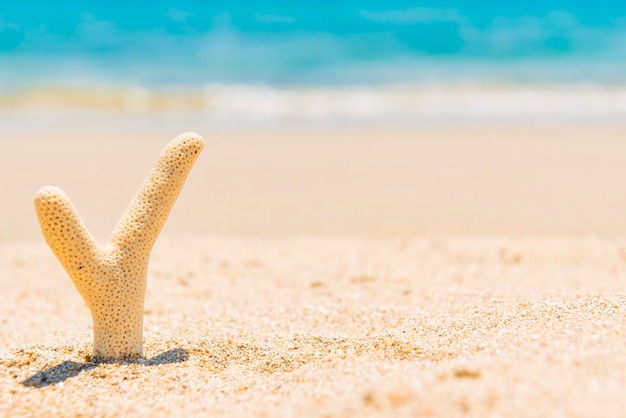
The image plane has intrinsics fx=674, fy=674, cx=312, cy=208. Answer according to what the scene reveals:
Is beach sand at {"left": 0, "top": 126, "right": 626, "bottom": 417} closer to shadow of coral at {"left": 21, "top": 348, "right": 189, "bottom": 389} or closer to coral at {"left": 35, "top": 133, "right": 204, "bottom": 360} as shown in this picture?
shadow of coral at {"left": 21, "top": 348, "right": 189, "bottom": 389}

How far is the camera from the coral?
2.71 meters

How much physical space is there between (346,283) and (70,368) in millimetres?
2063

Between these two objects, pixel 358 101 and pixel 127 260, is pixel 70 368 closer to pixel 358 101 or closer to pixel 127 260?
pixel 127 260

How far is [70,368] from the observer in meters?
2.79

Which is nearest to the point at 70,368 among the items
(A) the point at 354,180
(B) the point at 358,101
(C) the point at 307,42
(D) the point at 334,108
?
(A) the point at 354,180

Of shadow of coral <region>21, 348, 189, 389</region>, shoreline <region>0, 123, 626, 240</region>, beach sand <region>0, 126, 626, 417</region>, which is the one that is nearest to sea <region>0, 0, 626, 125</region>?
shoreline <region>0, 123, 626, 240</region>

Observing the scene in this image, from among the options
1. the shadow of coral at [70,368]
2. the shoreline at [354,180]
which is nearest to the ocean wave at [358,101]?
the shoreline at [354,180]

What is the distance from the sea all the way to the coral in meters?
10.0

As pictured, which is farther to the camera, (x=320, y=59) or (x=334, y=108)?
(x=320, y=59)

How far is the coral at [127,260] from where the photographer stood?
2.71 meters

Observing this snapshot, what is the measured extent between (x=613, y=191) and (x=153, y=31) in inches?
930

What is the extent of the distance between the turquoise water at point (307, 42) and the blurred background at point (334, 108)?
0.37ft

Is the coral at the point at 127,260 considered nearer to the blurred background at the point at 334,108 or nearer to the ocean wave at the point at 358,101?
the blurred background at the point at 334,108

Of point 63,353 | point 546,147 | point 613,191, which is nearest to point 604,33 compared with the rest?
point 546,147
